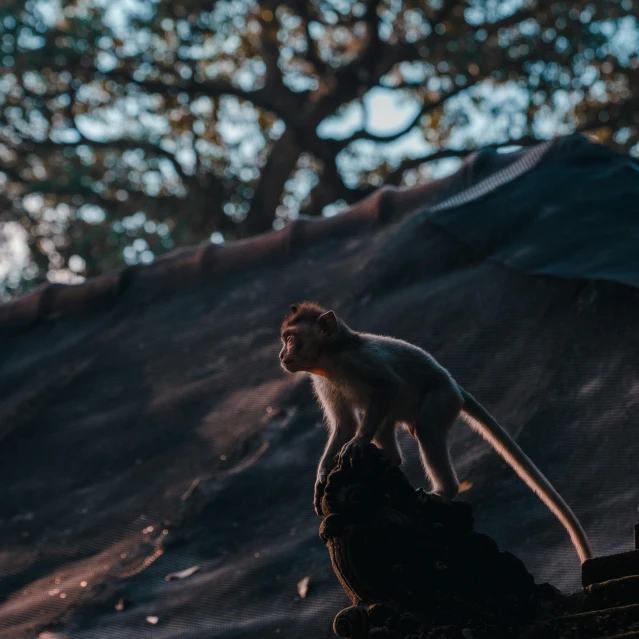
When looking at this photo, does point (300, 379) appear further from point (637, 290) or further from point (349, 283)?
point (637, 290)

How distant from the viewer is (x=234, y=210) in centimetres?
1720

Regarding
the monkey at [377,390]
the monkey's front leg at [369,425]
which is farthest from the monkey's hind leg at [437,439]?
the monkey's front leg at [369,425]

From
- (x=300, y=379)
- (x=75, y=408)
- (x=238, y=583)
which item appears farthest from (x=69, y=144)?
(x=238, y=583)

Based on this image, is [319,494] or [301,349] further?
[301,349]

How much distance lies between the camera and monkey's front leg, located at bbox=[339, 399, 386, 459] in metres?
3.27

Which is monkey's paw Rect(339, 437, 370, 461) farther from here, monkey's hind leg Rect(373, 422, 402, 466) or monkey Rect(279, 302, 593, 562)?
monkey's hind leg Rect(373, 422, 402, 466)

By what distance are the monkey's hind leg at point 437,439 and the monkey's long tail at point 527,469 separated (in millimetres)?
194

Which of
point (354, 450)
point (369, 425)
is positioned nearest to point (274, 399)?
point (369, 425)

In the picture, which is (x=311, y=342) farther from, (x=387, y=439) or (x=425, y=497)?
(x=425, y=497)

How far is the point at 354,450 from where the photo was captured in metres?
3.21

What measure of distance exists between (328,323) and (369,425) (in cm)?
35

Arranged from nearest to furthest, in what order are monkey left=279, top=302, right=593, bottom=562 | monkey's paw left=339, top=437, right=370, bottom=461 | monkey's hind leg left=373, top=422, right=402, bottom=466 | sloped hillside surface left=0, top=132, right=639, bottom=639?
monkey's paw left=339, top=437, right=370, bottom=461
monkey left=279, top=302, right=593, bottom=562
monkey's hind leg left=373, top=422, right=402, bottom=466
sloped hillside surface left=0, top=132, right=639, bottom=639

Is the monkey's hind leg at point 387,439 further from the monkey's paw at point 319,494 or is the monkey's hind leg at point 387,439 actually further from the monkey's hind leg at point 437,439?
the monkey's paw at point 319,494

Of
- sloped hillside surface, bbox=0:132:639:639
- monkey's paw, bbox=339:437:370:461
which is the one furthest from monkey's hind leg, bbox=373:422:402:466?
sloped hillside surface, bbox=0:132:639:639
